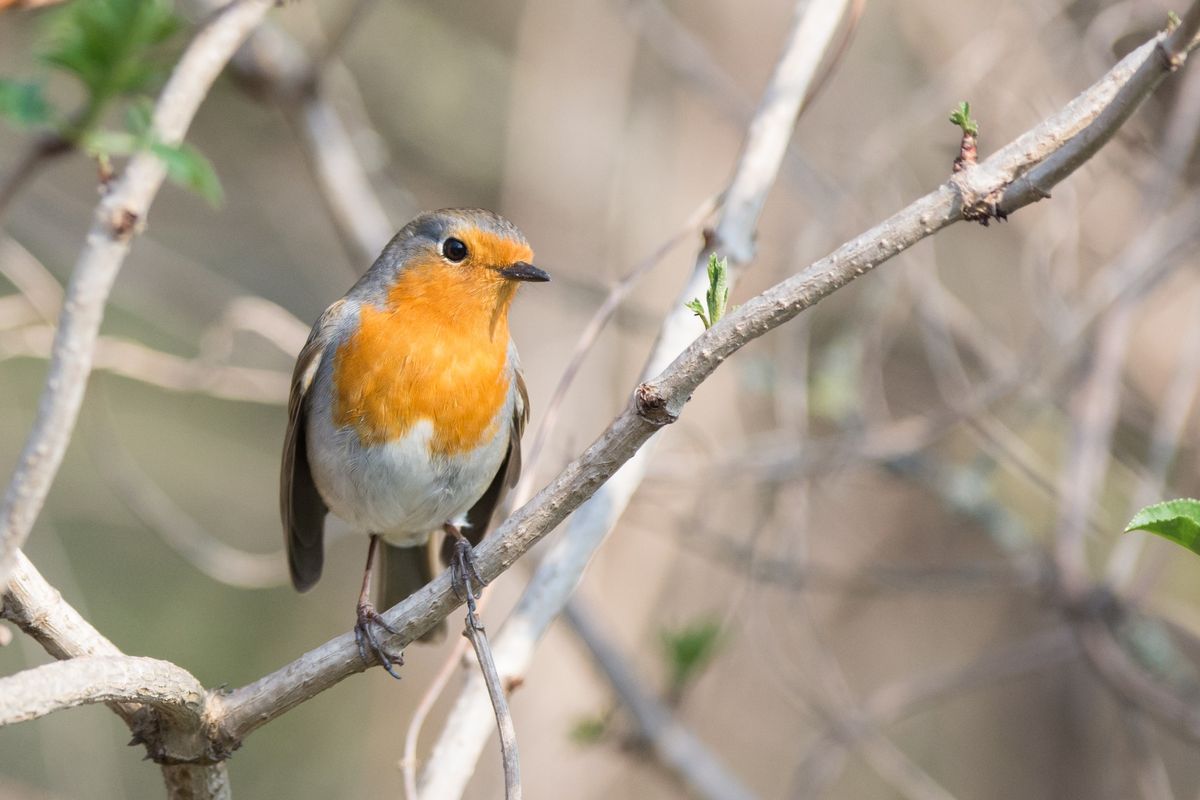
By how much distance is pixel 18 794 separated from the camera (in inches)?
174

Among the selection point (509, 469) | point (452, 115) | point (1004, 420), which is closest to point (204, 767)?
point (509, 469)

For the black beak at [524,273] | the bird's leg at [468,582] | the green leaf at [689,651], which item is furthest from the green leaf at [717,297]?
the green leaf at [689,651]

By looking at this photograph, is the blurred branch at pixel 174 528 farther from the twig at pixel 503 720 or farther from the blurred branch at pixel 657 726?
the twig at pixel 503 720

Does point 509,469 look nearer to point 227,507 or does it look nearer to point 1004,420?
point 1004,420

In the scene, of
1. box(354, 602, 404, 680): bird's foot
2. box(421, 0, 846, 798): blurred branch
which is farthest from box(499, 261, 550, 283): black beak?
box(354, 602, 404, 680): bird's foot

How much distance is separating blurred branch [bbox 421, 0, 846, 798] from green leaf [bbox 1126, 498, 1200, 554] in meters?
1.24

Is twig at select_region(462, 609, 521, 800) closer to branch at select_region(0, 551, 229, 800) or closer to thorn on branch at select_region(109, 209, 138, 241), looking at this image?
branch at select_region(0, 551, 229, 800)

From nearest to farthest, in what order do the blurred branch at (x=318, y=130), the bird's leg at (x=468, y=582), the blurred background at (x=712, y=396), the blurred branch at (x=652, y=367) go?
1. the bird's leg at (x=468, y=582)
2. the blurred branch at (x=652, y=367)
3. the blurred background at (x=712, y=396)
4. the blurred branch at (x=318, y=130)

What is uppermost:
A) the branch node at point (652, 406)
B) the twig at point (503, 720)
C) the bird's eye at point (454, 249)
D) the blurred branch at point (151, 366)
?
the blurred branch at point (151, 366)

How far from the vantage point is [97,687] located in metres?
1.81

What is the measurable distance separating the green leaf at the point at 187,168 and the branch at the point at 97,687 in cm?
75

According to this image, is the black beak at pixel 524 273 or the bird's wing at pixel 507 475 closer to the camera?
the black beak at pixel 524 273

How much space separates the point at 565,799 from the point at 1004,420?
2.49 meters

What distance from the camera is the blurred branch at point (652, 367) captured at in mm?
2574
